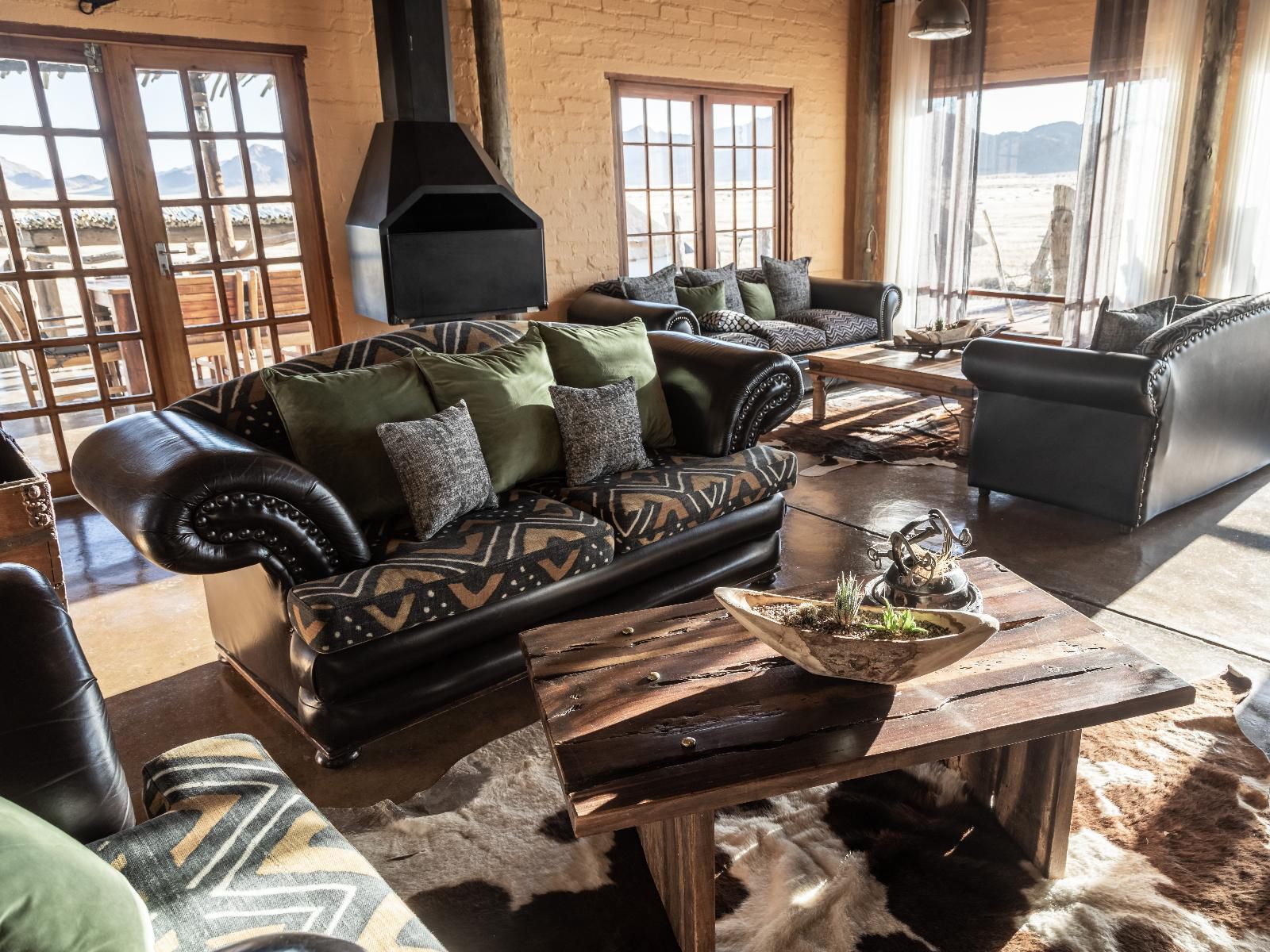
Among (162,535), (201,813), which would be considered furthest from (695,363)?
(201,813)

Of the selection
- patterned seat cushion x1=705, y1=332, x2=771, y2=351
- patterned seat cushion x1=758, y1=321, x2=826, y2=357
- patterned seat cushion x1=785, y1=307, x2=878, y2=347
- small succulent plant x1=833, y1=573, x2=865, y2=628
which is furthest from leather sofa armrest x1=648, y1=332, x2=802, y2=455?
patterned seat cushion x1=785, y1=307, x2=878, y2=347

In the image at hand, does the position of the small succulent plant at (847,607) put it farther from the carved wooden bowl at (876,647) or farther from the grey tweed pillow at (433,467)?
the grey tweed pillow at (433,467)

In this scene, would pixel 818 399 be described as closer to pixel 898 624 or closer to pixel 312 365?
pixel 312 365

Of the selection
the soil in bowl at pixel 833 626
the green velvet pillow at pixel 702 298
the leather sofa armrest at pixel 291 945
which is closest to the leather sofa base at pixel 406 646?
the soil in bowl at pixel 833 626

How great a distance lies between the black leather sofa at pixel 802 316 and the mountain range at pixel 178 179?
6.03ft

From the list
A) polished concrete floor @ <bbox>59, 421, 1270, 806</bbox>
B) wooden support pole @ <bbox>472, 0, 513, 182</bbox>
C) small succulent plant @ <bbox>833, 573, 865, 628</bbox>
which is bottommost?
polished concrete floor @ <bbox>59, 421, 1270, 806</bbox>

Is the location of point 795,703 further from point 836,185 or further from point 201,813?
point 836,185

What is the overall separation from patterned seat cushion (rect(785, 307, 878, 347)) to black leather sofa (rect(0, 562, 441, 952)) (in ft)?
16.2

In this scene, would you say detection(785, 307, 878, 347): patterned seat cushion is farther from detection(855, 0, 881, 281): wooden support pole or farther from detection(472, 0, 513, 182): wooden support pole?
detection(472, 0, 513, 182): wooden support pole

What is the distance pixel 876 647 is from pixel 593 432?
1.53m

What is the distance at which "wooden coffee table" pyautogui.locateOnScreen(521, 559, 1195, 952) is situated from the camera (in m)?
1.36

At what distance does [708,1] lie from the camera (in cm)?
598

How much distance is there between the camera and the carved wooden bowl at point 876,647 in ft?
4.78

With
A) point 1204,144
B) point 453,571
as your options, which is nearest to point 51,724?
point 453,571
